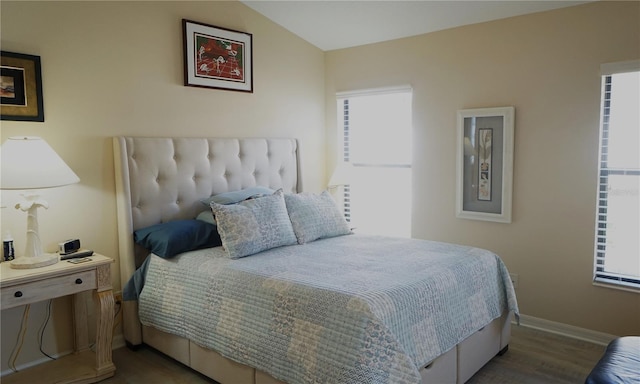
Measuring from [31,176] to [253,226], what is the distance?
125cm

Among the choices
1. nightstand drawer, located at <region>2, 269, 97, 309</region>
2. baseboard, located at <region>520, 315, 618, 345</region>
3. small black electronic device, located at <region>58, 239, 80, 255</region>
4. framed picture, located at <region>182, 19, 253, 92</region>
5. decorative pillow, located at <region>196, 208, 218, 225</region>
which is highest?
framed picture, located at <region>182, 19, 253, 92</region>

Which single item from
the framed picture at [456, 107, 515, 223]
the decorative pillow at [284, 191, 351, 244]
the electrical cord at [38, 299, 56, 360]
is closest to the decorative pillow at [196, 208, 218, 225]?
the decorative pillow at [284, 191, 351, 244]

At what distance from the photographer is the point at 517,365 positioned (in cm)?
292

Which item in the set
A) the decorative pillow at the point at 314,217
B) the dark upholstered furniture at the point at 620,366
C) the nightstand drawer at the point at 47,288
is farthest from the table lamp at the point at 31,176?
the dark upholstered furniture at the point at 620,366

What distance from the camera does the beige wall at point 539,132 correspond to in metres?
3.18

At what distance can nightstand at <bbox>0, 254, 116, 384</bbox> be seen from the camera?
2.42 meters

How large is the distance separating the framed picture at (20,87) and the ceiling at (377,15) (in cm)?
176

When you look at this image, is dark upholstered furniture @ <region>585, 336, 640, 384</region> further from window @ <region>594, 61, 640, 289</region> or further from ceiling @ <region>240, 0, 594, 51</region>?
ceiling @ <region>240, 0, 594, 51</region>

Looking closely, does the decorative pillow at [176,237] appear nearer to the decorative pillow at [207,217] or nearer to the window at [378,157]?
the decorative pillow at [207,217]

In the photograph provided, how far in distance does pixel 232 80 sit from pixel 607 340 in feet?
11.0

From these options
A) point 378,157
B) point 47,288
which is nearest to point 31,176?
point 47,288

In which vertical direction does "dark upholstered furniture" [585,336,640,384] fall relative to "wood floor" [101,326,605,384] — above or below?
above

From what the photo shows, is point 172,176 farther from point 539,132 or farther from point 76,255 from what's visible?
point 539,132

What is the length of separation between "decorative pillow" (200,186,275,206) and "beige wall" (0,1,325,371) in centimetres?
51
